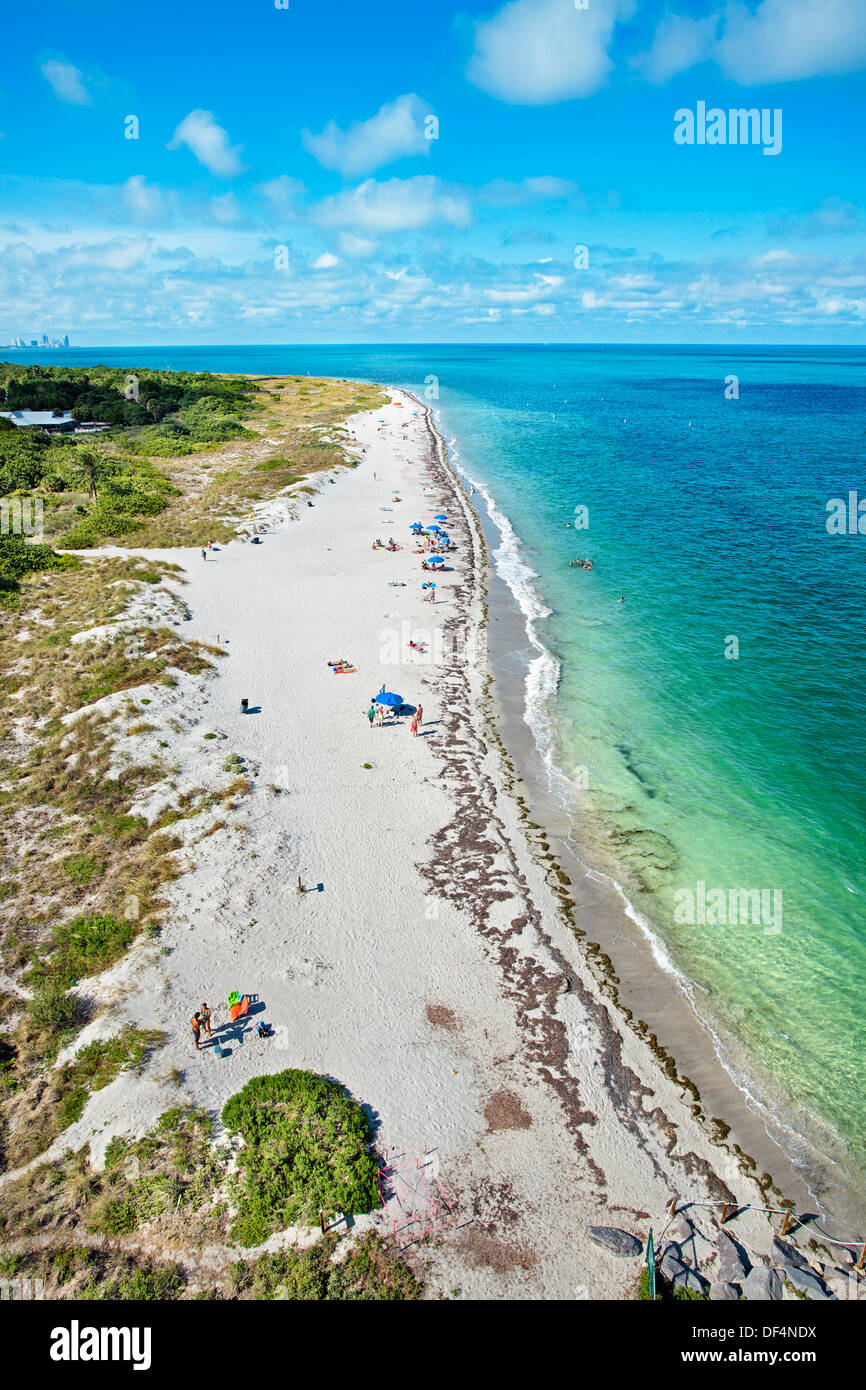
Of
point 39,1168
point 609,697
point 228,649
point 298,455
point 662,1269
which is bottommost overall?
point 662,1269

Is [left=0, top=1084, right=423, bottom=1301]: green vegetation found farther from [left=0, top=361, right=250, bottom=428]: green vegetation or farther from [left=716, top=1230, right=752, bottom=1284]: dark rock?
[left=0, top=361, right=250, bottom=428]: green vegetation

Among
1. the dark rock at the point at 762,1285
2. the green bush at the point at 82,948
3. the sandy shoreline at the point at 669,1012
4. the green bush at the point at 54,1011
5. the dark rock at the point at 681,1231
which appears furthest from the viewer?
the green bush at the point at 82,948

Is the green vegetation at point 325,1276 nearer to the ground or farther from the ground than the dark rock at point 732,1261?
farther from the ground

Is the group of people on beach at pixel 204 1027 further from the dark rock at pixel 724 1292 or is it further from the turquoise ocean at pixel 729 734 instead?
the turquoise ocean at pixel 729 734

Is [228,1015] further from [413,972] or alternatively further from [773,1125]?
[773,1125]

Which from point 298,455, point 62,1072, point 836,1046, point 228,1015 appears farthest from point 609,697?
point 298,455

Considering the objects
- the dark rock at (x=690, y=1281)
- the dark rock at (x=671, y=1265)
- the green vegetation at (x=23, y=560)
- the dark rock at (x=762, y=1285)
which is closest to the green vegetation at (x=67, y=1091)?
the dark rock at (x=671, y=1265)
